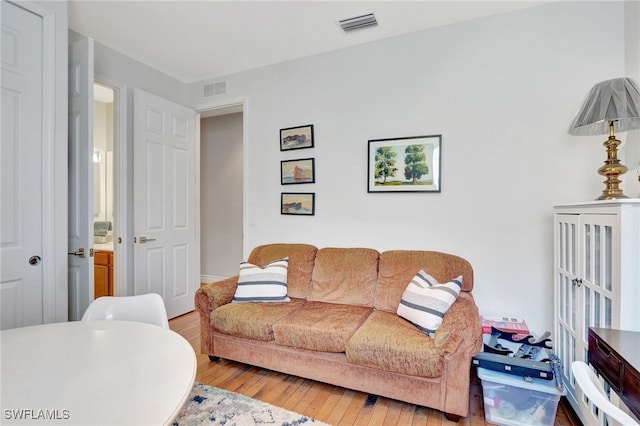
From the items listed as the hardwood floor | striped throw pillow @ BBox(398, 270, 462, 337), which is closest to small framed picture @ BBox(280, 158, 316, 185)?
striped throw pillow @ BBox(398, 270, 462, 337)

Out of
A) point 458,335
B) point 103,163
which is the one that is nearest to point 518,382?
point 458,335

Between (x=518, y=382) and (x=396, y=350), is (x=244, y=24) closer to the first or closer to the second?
(x=396, y=350)

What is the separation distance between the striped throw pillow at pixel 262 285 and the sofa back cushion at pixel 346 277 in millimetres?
263

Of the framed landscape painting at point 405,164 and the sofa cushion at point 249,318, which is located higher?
the framed landscape painting at point 405,164

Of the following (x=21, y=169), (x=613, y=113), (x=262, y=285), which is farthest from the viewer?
(x=262, y=285)

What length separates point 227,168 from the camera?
4637mm

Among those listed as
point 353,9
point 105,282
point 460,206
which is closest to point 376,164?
point 460,206

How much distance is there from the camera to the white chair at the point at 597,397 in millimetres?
720

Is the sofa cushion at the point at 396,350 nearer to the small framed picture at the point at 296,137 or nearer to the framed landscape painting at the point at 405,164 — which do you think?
the framed landscape painting at the point at 405,164

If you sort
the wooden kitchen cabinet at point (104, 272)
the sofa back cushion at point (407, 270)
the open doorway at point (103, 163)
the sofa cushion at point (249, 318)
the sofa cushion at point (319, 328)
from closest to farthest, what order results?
the sofa cushion at point (319, 328), the sofa cushion at point (249, 318), the sofa back cushion at point (407, 270), the wooden kitchen cabinet at point (104, 272), the open doorway at point (103, 163)

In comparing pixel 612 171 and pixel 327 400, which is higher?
pixel 612 171

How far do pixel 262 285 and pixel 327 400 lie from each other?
3.10 feet

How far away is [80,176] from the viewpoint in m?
2.20

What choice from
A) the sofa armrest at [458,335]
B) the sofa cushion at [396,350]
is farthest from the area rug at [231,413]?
the sofa armrest at [458,335]
